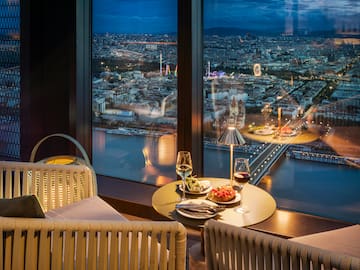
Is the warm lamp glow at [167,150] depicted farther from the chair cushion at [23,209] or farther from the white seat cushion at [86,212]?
the chair cushion at [23,209]

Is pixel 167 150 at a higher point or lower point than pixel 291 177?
higher

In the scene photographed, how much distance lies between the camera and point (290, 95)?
3.26 metres

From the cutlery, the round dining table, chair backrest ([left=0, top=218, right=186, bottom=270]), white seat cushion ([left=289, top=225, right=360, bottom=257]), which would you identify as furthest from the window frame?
chair backrest ([left=0, top=218, right=186, bottom=270])

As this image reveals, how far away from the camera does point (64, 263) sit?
5.78 ft

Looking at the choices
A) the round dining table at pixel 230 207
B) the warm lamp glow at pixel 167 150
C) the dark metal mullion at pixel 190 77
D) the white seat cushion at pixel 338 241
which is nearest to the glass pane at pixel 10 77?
the warm lamp glow at pixel 167 150

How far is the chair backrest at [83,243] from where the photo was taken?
5.61 feet

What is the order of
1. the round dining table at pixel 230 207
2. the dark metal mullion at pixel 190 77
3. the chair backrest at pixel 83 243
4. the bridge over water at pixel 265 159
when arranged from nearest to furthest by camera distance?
the chair backrest at pixel 83 243 → the round dining table at pixel 230 207 → the bridge over water at pixel 265 159 → the dark metal mullion at pixel 190 77

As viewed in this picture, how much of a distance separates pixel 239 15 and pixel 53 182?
1.81 metres

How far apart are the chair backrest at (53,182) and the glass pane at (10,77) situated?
2092 mm

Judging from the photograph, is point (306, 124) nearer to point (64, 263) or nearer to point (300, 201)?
point (300, 201)

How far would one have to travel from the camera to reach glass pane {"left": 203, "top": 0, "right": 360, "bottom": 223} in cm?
305

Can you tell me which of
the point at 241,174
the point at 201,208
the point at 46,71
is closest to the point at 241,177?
the point at 241,174

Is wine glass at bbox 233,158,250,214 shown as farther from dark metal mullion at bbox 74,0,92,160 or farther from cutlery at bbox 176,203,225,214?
dark metal mullion at bbox 74,0,92,160

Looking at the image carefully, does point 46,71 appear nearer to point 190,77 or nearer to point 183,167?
point 190,77
